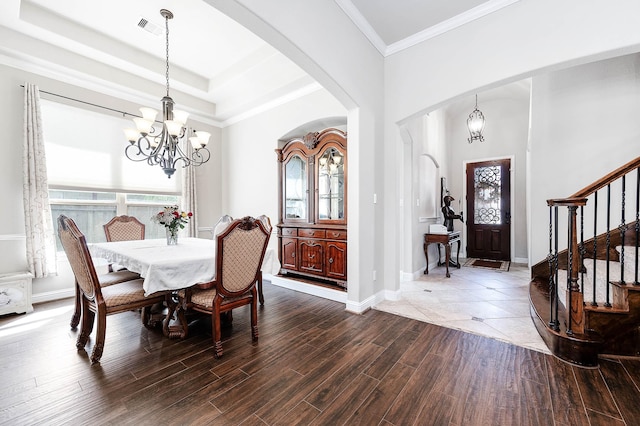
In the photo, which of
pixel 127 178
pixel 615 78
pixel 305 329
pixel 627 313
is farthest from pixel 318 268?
pixel 615 78

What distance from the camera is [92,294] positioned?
6.82 feet

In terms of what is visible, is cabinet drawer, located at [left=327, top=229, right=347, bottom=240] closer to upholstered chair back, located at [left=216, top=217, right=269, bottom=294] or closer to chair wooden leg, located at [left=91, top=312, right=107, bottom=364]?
upholstered chair back, located at [left=216, top=217, right=269, bottom=294]

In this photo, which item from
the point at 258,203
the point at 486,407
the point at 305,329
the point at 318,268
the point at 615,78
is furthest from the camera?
the point at 258,203

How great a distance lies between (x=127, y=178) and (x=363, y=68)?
152 inches

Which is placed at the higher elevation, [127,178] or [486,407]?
[127,178]

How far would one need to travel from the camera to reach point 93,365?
197cm

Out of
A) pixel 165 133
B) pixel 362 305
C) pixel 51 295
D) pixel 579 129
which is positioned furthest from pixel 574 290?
pixel 51 295

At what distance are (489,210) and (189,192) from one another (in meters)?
6.44

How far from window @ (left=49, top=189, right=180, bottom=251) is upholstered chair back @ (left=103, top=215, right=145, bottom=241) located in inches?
24.1

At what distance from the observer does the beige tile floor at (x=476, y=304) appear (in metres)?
2.51

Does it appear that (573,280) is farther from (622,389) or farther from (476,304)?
(476,304)

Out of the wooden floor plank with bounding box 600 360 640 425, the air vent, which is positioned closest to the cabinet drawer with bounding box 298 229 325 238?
the wooden floor plank with bounding box 600 360 640 425

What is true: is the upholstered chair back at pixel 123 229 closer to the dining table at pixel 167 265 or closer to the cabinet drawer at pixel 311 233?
the dining table at pixel 167 265

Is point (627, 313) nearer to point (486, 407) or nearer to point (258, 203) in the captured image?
point (486, 407)
